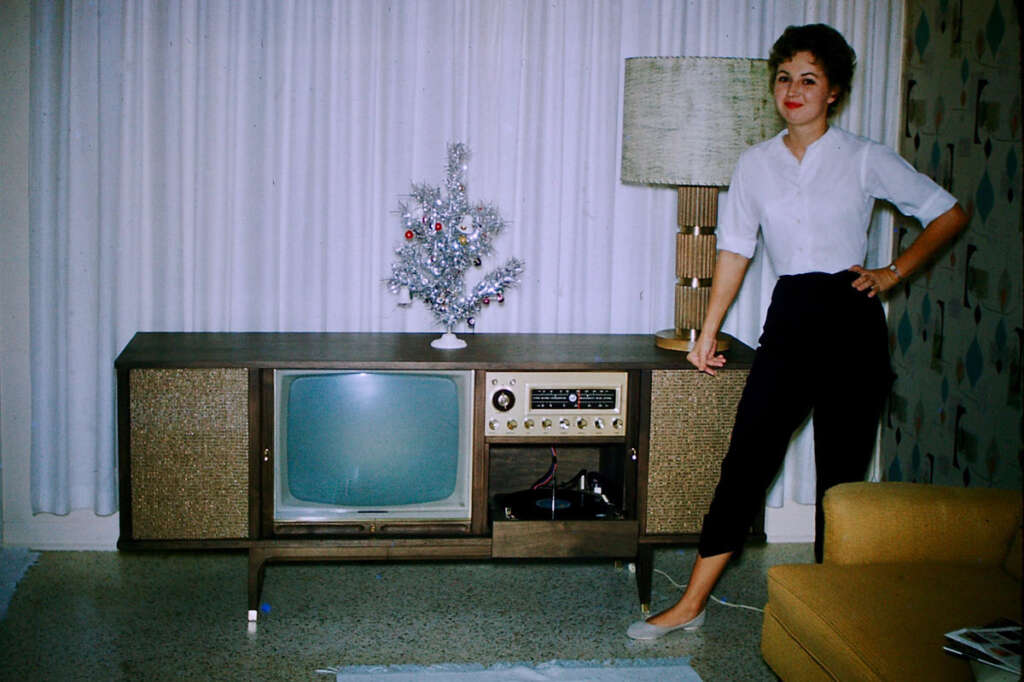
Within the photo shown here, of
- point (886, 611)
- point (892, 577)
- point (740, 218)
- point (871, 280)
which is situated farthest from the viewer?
point (740, 218)

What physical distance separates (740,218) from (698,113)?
0.99 ft

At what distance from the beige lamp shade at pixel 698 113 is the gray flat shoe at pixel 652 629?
1.11 metres

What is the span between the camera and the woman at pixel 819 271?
2.30 meters

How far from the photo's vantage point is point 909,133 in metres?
3.02

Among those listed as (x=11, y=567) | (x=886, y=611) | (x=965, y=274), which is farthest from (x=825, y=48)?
(x=11, y=567)

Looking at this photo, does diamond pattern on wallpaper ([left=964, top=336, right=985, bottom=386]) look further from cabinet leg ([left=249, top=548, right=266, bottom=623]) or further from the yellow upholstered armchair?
cabinet leg ([left=249, top=548, right=266, bottom=623])

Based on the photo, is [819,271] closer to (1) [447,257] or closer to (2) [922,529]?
(2) [922,529]

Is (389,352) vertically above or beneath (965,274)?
beneath

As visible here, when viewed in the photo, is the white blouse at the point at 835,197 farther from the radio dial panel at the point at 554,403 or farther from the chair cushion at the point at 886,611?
the chair cushion at the point at 886,611

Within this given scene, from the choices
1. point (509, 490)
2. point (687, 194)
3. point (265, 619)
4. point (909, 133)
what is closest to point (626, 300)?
point (687, 194)

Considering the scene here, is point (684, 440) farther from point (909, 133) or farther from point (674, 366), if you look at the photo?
point (909, 133)

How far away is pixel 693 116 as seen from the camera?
257cm

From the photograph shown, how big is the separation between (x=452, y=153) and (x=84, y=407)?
1.29 metres

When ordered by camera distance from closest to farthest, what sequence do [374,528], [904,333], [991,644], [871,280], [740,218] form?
[991,644] → [871,280] → [740,218] → [374,528] → [904,333]
